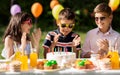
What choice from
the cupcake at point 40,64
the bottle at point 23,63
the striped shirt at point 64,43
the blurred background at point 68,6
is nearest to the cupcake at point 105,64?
the cupcake at point 40,64

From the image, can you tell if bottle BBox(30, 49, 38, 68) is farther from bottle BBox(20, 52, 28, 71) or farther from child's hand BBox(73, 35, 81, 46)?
child's hand BBox(73, 35, 81, 46)

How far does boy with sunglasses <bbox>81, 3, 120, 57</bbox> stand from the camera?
183 inches

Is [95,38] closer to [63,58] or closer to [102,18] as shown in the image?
[102,18]

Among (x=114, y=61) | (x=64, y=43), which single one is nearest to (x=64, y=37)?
(x=64, y=43)

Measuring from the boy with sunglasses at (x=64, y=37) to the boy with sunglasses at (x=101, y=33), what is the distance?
26cm

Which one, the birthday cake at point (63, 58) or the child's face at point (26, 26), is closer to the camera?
A: the birthday cake at point (63, 58)

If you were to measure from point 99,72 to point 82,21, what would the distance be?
1067 cm

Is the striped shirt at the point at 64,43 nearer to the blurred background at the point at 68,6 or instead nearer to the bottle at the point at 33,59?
the bottle at the point at 33,59

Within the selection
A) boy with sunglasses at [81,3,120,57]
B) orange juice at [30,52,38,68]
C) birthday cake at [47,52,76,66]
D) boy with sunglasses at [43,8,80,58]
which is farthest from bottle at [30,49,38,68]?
boy with sunglasses at [81,3,120,57]

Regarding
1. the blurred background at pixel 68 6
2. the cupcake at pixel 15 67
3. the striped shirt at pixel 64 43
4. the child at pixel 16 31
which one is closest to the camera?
the cupcake at pixel 15 67

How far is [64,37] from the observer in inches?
184

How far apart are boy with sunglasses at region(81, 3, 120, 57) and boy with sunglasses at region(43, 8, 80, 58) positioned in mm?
255

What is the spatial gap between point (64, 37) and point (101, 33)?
48 cm

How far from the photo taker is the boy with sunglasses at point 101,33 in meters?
4.64
